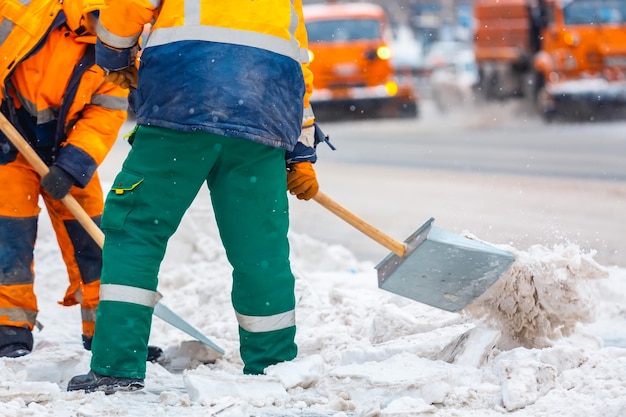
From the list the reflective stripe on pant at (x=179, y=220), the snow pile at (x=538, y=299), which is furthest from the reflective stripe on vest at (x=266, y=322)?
the snow pile at (x=538, y=299)

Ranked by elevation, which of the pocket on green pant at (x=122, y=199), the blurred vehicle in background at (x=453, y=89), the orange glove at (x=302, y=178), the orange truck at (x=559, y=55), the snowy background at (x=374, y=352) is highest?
the pocket on green pant at (x=122, y=199)

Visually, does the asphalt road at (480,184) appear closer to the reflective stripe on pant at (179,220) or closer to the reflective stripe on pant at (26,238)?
the reflective stripe on pant at (179,220)

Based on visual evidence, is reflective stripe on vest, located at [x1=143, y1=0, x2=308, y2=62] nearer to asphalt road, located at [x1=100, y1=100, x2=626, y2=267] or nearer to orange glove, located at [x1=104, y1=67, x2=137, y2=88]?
orange glove, located at [x1=104, y1=67, x2=137, y2=88]

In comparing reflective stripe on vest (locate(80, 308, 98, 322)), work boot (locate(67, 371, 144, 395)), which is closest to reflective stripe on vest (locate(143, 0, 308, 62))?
work boot (locate(67, 371, 144, 395))

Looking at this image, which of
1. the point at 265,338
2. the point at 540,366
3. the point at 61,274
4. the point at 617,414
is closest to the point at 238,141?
the point at 265,338

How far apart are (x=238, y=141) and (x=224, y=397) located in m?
0.79

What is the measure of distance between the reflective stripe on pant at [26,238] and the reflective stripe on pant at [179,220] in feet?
2.83

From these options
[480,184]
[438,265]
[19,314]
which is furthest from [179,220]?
[480,184]

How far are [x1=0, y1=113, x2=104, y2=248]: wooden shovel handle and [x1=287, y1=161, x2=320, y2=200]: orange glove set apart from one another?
0.78 m

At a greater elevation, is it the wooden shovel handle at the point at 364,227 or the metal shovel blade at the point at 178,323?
the wooden shovel handle at the point at 364,227

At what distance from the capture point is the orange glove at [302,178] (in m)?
4.22

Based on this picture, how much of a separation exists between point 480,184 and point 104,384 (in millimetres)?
6894

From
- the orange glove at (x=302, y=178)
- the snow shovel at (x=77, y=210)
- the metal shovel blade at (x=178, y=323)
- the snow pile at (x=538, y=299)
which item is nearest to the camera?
the orange glove at (x=302, y=178)

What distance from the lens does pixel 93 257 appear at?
16.0ft
